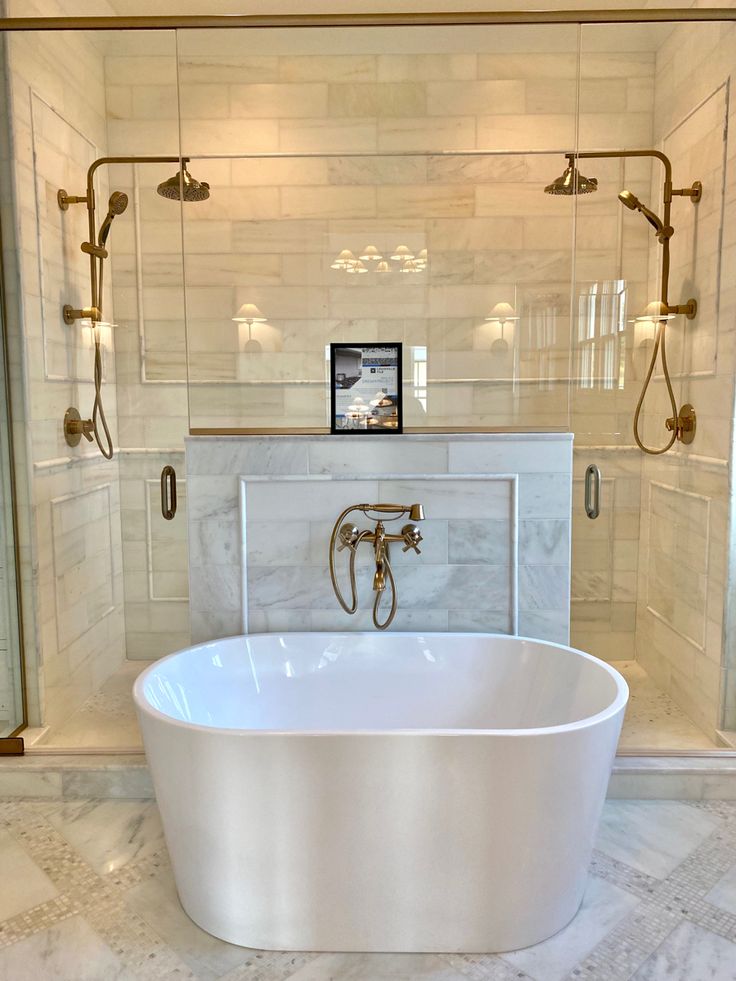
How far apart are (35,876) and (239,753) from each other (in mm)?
915

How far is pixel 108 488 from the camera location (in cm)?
330

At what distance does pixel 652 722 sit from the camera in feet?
9.26

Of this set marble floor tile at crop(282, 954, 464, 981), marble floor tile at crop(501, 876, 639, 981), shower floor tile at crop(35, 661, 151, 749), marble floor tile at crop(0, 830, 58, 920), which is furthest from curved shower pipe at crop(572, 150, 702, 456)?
marble floor tile at crop(0, 830, 58, 920)

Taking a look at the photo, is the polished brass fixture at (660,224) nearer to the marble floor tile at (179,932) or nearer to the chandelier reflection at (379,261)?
the chandelier reflection at (379,261)

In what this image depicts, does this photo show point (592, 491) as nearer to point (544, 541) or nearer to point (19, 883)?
point (544, 541)

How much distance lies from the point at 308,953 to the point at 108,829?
886mm

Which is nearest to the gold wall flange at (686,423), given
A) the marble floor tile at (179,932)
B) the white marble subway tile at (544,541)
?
the white marble subway tile at (544,541)

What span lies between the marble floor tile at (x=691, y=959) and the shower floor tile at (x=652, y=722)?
31.6 inches

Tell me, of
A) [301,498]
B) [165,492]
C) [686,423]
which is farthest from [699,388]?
[165,492]

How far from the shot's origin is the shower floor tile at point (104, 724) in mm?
2727

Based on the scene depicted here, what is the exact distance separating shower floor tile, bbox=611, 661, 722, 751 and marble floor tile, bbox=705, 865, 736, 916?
0.54 m

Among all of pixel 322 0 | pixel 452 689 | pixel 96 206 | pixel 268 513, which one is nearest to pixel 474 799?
pixel 452 689

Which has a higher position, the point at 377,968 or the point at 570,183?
the point at 570,183

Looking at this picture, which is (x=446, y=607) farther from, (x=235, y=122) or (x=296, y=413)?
(x=235, y=122)
